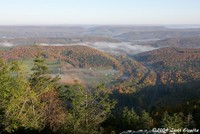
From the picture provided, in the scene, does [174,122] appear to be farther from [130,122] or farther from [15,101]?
[15,101]

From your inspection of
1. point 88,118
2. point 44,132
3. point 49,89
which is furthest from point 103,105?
point 44,132

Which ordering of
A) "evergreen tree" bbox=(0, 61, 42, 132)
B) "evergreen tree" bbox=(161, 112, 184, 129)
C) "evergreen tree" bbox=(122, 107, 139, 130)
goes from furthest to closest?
"evergreen tree" bbox=(122, 107, 139, 130) → "evergreen tree" bbox=(161, 112, 184, 129) → "evergreen tree" bbox=(0, 61, 42, 132)

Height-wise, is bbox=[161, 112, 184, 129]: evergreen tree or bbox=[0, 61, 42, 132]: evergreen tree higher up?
bbox=[0, 61, 42, 132]: evergreen tree

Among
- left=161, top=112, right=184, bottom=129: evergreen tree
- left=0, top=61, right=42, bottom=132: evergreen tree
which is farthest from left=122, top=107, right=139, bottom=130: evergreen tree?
left=0, top=61, right=42, bottom=132: evergreen tree

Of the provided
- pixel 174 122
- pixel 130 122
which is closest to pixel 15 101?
pixel 174 122

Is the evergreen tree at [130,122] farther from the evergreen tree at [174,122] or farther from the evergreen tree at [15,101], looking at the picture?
the evergreen tree at [15,101]

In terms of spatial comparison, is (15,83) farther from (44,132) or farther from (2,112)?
(44,132)

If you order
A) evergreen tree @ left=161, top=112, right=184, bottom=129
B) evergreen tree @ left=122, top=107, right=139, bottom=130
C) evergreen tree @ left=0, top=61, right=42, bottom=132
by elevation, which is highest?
evergreen tree @ left=0, top=61, right=42, bottom=132

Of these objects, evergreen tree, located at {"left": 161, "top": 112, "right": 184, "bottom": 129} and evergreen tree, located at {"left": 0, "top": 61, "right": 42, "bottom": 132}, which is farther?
evergreen tree, located at {"left": 161, "top": 112, "right": 184, "bottom": 129}

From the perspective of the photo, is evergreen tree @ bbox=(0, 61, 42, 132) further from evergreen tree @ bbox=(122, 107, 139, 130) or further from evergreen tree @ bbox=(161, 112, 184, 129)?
evergreen tree @ bbox=(122, 107, 139, 130)

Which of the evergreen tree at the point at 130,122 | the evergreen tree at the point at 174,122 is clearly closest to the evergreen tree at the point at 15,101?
the evergreen tree at the point at 174,122

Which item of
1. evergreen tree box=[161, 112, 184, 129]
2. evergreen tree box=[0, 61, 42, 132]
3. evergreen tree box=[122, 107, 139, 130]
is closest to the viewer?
evergreen tree box=[0, 61, 42, 132]
